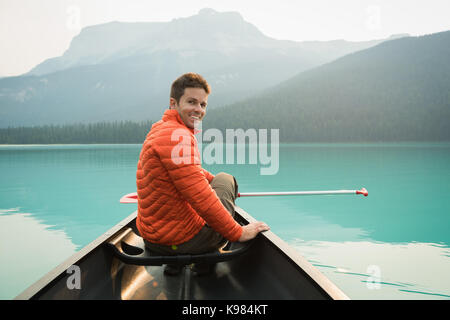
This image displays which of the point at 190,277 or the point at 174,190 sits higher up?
the point at 174,190

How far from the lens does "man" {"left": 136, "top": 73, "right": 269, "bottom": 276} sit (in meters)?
1.68

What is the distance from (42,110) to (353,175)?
20176 cm

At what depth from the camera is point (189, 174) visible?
5.49 ft

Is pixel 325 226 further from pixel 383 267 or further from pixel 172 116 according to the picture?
pixel 172 116

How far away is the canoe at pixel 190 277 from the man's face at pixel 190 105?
0.93 metres

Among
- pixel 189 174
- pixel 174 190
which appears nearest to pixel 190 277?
pixel 174 190

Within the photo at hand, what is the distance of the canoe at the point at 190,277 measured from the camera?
1844mm

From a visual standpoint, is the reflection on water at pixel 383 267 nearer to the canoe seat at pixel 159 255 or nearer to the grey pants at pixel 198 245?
the canoe seat at pixel 159 255

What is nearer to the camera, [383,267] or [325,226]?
[383,267]

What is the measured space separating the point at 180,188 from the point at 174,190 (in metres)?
0.09

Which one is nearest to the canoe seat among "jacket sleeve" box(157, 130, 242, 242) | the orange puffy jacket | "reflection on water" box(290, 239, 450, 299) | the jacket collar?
the orange puffy jacket

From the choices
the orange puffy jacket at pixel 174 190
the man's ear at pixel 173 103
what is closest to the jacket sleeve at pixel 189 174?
the orange puffy jacket at pixel 174 190

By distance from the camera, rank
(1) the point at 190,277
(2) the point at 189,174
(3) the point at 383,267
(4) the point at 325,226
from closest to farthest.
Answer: (2) the point at 189,174, (1) the point at 190,277, (3) the point at 383,267, (4) the point at 325,226
